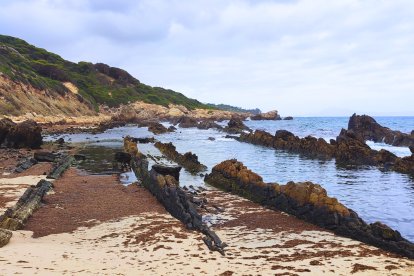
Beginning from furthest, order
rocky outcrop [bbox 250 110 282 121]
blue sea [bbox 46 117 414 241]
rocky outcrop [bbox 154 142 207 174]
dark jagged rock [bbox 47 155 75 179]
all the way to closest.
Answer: rocky outcrop [bbox 250 110 282 121], rocky outcrop [bbox 154 142 207 174], dark jagged rock [bbox 47 155 75 179], blue sea [bbox 46 117 414 241]

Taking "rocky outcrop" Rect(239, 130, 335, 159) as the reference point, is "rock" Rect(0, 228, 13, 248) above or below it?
below

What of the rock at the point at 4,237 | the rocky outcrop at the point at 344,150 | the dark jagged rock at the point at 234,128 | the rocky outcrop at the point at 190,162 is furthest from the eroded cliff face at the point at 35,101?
the rock at the point at 4,237

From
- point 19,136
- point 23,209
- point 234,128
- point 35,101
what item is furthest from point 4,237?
point 35,101

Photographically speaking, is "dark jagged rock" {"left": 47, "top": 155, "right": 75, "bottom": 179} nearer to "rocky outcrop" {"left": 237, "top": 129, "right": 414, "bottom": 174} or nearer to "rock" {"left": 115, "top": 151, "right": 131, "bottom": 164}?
"rock" {"left": 115, "top": 151, "right": 131, "bottom": 164}

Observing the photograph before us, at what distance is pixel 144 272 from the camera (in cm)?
1035

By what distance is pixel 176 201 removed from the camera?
58.0 feet

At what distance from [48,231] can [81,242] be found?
2060 mm

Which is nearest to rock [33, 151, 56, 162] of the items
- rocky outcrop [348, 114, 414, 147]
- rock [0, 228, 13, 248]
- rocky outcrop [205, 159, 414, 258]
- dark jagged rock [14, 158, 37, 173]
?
dark jagged rock [14, 158, 37, 173]

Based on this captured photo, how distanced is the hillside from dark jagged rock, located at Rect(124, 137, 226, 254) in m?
63.8

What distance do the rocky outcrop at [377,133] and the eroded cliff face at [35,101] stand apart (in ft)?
219

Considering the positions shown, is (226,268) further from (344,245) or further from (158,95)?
(158,95)

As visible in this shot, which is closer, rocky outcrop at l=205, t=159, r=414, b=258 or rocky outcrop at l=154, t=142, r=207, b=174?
rocky outcrop at l=205, t=159, r=414, b=258

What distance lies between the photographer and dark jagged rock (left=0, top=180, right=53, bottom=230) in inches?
566

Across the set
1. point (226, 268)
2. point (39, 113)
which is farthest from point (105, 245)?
point (39, 113)
